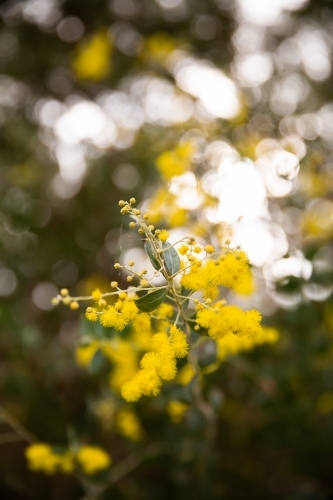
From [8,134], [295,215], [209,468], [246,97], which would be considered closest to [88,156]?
[8,134]

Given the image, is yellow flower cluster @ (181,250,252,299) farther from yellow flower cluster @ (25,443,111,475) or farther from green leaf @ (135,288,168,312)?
yellow flower cluster @ (25,443,111,475)

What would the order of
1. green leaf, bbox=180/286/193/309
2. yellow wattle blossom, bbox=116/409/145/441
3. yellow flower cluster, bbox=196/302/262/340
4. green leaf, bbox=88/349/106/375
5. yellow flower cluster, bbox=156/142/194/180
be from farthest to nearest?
yellow wattle blossom, bbox=116/409/145/441
yellow flower cluster, bbox=156/142/194/180
green leaf, bbox=88/349/106/375
green leaf, bbox=180/286/193/309
yellow flower cluster, bbox=196/302/262/340

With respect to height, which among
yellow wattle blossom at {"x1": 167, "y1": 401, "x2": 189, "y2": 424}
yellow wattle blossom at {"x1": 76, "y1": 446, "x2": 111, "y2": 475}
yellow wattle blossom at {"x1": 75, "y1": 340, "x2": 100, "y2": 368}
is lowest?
yellow wattle blossom at {"x1": 167, "y1": 401, "x2": 189, "y2": 424}

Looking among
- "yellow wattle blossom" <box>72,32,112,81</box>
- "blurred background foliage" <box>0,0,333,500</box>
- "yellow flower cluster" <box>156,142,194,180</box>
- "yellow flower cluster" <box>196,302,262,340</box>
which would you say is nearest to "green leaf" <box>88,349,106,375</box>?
"blurred background foliage" <box>0,0,333,500</box>

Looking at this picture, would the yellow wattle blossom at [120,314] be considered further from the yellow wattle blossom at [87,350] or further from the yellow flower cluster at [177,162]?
the yellow flower cluster at [177,162]

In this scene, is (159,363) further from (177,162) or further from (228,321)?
(177,162)

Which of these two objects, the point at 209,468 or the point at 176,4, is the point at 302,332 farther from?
the point at 176,4

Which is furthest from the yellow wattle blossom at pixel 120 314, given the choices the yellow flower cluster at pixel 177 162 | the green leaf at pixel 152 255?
the yellow flower cluster at pixel 177 162
